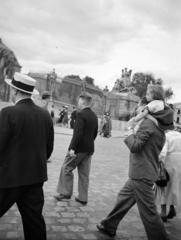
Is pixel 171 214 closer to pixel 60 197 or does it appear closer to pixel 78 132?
pixel 60 197

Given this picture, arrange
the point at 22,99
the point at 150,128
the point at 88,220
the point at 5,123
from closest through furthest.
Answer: the point at 5,123 < the point at 22,99 < the point at 150,128 < the point at 88,220

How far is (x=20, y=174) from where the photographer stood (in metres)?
3.04

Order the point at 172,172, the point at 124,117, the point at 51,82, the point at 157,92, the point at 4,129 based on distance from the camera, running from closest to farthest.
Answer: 1. the point at 4,129
2. the point at 157,92
3. the point at 172,172
4. the point at 124,117
5. the point at 51,82

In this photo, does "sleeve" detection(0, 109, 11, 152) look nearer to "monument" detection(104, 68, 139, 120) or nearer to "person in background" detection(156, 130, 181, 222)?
"person in background" detection(156, 130, 181, 222)

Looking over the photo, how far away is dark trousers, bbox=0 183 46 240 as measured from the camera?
10.2 feet

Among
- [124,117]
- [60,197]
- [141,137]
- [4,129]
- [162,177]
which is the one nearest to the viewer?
[4,129]

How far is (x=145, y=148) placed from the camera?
3.72 metres

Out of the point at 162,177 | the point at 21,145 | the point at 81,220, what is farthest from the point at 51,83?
the point at 21,145

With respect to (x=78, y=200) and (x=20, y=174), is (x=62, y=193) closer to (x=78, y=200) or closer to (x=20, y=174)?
(x=78, y=200)

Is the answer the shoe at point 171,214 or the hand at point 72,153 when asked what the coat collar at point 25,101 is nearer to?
the hand at point 72,153

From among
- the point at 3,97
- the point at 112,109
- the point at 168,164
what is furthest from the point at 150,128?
the point at 112,109

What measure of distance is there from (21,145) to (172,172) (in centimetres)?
269

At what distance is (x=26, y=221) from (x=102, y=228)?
4.79ft

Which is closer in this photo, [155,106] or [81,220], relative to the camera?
[155,106]
